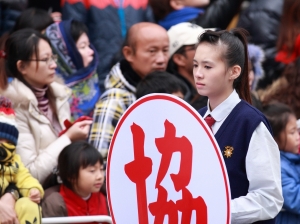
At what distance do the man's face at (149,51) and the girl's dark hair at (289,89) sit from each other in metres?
1.03

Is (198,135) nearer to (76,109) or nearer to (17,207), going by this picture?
(17,207)

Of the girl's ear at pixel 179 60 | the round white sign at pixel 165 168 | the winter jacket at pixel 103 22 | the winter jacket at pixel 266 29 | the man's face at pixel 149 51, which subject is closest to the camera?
the round white sign at pixel 165 168

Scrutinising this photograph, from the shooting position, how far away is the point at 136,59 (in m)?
6.80

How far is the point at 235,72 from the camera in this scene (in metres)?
3.86

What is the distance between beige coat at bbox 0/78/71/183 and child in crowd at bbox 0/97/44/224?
0.33 meters

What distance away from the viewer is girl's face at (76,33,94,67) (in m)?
7.17

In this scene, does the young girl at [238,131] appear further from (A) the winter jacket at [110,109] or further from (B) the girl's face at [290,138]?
(A) the winter jacket at [110,109]

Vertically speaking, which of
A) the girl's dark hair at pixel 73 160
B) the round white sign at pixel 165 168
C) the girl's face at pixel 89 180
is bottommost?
the girl's face at pixel 89 180

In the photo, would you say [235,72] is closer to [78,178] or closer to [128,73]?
[78,178]

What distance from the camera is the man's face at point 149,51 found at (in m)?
6.79

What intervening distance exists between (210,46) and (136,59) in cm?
302

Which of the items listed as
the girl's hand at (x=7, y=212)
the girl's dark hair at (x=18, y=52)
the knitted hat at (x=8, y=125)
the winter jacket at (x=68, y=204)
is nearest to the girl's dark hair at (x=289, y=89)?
the winter jacket at (x=68, y=204)

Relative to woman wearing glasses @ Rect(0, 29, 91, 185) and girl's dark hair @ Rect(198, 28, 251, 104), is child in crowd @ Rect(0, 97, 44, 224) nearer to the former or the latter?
woman wearing glasses @ Rect(0, 29, 91, 185)

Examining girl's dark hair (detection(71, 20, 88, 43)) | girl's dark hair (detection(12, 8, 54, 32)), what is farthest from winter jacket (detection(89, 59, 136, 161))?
girl's dark hair (detection(12, 8, 54, 32))
